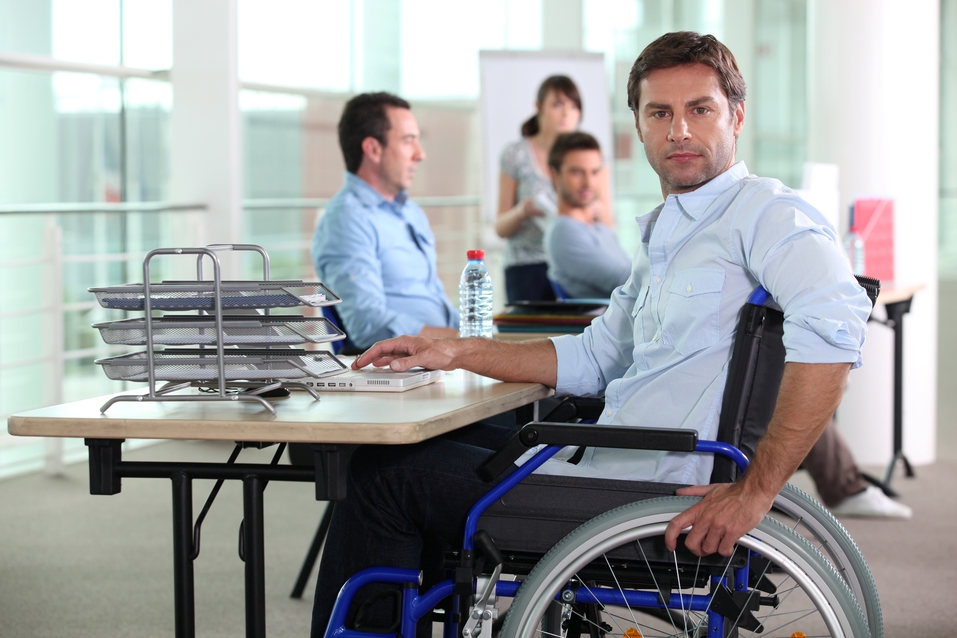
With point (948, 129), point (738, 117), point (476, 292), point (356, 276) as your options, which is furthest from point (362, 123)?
point (948, 129)

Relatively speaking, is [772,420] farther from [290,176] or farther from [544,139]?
[290,176]

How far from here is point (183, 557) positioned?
4.73ft

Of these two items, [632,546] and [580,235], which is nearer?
[632,546]

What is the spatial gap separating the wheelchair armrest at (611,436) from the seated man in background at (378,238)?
1.41 meters

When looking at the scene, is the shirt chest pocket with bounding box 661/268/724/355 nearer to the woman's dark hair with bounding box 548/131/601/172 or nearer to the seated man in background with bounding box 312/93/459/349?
the seated man in background with bounding box 312/93/459/349

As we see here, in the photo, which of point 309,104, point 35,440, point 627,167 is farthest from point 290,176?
point 627,167

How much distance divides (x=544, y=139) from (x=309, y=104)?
1.64 m

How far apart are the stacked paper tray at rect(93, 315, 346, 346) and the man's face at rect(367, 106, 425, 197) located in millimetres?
1575

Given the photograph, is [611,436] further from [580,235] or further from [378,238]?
[580,235]

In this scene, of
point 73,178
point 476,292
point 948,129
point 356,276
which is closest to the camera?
point 476,292

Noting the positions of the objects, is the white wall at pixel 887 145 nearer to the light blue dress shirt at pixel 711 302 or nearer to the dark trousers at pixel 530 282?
the dark trousers at pixel 530 282

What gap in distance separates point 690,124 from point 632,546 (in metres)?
0.66

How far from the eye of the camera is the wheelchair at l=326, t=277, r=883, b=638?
1.33 m

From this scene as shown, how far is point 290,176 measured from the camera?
6.13 m
